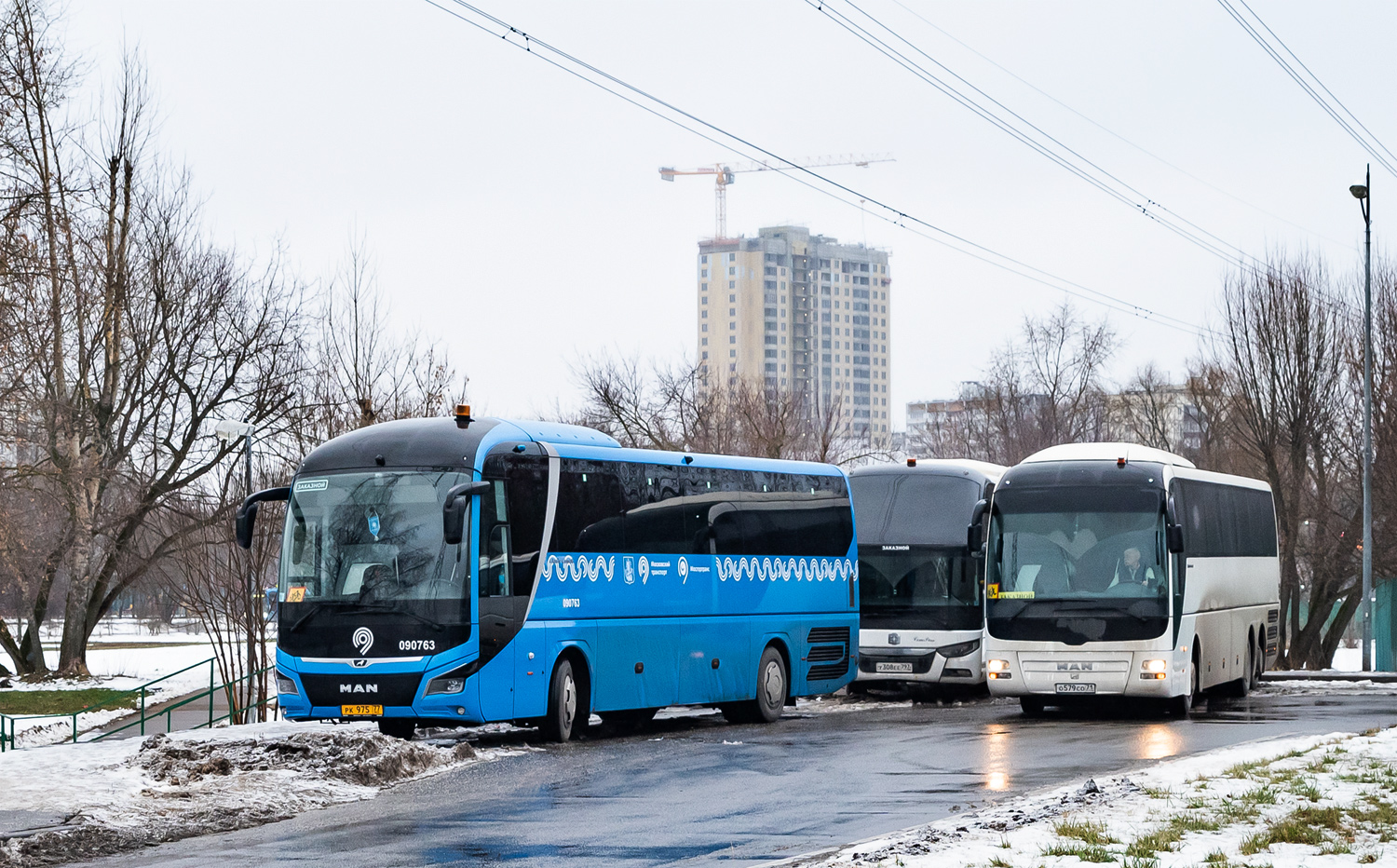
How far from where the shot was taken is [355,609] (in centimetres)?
1716

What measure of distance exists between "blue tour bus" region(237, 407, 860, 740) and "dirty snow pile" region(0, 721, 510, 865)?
3.32 feet

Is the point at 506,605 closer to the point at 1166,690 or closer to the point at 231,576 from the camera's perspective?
the point at 1166,690

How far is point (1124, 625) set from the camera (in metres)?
21.3

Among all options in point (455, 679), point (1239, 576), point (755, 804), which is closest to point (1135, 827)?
point (755, 804)

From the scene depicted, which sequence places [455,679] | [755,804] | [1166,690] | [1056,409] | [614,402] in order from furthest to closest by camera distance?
[1056,409]
[614,402]
[1166,690]
[455,679]
[755,804]

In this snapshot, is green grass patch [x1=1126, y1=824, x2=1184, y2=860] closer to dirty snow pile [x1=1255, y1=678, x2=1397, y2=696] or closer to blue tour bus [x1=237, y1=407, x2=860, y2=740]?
blue tour bus [x1=237, y1=407, x2=860, y2=740]

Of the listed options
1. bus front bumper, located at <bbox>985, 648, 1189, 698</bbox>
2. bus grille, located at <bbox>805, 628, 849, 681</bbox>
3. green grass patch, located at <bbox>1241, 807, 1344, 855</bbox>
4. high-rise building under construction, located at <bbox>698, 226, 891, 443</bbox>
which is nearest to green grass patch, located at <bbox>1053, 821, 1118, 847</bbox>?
green grass patch, located at <bbox>1241, 807, 1344, 855</bbox>

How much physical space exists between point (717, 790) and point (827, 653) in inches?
397

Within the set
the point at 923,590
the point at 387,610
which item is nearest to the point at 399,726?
the point at 387,610

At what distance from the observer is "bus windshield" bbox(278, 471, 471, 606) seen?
1711 centimetres

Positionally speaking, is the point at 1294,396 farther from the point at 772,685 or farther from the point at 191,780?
the point at 191,780

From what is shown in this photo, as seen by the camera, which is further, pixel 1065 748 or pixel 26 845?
pixel 1065 748

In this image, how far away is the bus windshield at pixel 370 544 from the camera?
17109mm

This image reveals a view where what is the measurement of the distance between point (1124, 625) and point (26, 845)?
47.3 feet
